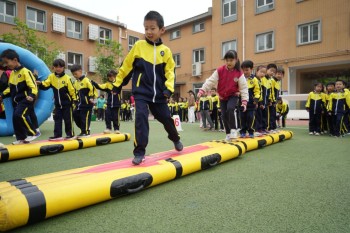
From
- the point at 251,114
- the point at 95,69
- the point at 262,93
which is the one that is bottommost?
the point at 251,114

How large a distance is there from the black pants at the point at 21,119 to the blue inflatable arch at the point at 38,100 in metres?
2.83

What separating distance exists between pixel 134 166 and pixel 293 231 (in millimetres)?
1739

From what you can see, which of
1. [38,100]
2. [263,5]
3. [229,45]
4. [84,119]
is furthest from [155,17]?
[229,45]

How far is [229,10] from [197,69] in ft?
17.3

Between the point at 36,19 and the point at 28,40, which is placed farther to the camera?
the point at 36,19

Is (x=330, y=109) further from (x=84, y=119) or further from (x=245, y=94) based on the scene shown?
(x=84, y=119)

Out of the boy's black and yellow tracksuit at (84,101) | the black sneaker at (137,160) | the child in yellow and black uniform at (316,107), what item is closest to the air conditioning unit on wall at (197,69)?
the child in yellow and black uniform at (316,107)

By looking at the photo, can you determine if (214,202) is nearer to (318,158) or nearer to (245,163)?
(245,163)

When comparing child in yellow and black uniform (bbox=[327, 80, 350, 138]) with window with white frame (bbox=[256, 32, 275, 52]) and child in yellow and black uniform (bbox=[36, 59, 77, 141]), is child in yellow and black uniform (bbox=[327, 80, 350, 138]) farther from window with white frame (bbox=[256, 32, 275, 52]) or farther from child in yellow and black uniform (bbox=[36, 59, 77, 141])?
window with white frame (bbox=[256, 32, 275, 52])

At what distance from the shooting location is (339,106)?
291 inches

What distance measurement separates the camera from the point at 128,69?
11.2ft

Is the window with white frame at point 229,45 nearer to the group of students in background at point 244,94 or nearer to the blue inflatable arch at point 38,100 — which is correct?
the group of students in background at point 244,94

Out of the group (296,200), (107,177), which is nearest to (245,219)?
(296,200)

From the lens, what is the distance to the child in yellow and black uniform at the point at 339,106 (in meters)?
7.35
